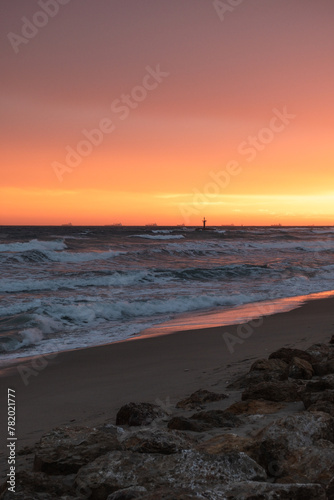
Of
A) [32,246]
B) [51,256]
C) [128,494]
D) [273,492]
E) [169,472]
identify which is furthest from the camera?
[32,246]

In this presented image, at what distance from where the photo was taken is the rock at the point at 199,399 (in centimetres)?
416

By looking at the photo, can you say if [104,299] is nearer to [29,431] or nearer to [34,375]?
[34,375]

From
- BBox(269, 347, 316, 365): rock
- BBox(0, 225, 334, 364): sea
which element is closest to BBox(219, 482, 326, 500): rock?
BBox(269, 347, 316, 365): rock

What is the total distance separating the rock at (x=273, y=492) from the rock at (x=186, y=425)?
109 centimetres

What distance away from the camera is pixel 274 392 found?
158 inches

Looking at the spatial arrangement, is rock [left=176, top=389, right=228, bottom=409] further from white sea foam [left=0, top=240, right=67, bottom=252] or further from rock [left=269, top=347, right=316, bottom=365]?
white sea foam [left=0, top=240, right=67, bottom=252]

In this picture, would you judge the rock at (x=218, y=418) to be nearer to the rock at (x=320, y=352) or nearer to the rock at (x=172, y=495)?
the rock at (x=172, y=495)

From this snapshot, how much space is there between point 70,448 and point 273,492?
133 centimetres

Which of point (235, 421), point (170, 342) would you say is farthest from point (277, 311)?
point (235, 421)

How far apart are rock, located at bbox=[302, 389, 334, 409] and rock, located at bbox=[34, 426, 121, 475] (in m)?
1.45

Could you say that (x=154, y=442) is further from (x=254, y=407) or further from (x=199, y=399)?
(x=199, y=399)

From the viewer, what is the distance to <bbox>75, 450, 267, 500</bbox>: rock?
2.44m

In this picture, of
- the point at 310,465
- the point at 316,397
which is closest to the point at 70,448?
the point at 310,465

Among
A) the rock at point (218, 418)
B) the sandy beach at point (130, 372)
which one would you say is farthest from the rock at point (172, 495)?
the sandy beach at point (130, 372)
